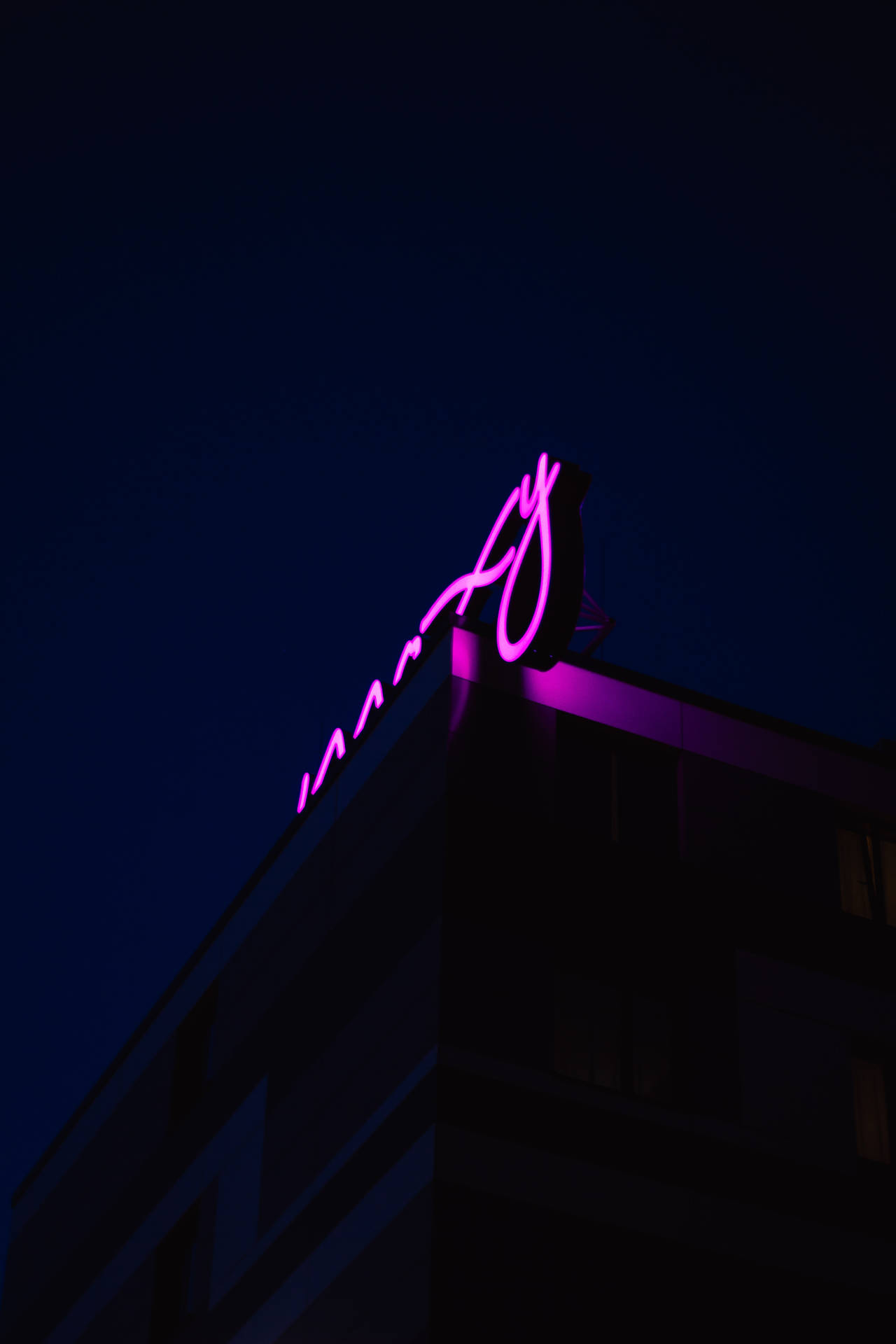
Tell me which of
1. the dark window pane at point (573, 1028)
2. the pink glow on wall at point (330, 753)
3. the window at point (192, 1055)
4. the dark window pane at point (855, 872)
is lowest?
the dark window pane at point (573, 1028)

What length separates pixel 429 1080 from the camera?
26.1 metres

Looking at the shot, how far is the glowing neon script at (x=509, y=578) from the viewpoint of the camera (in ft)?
97.1

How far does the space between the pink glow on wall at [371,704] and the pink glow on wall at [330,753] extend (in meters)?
0.82

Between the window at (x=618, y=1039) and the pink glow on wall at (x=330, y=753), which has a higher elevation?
the pink glow on wall at (x=330, y=753)

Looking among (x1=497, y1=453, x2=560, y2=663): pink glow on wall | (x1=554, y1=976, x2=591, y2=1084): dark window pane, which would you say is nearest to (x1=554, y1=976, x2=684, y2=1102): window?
Answer: (x1=554, y1=976, x2=591, y2=1084): dark window pane

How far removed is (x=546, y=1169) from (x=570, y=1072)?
2.03 metres

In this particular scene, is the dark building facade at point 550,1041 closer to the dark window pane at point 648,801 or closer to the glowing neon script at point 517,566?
the dark window pane at point 648,801

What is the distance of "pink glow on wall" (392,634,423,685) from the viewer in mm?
32031

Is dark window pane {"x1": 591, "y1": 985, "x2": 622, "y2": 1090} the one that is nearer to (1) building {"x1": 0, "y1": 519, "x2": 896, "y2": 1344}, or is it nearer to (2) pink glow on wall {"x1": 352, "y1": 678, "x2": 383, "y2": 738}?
(1) building {"x1": 0, "y1": 519, "x2": 896, "y2": 1344}

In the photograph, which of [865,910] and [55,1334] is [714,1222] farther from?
[55,1334]

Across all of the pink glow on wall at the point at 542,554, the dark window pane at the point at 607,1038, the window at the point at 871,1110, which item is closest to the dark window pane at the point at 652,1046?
the dark window pane at the point at 607,1038

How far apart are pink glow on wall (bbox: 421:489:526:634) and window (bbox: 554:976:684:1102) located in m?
7.84

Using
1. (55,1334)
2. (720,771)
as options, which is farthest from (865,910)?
(55,1334)

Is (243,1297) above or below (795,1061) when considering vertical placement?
below
